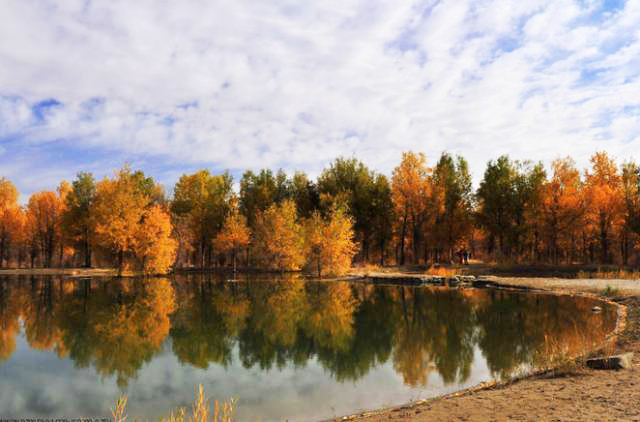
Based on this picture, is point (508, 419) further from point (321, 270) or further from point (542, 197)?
point (542, 197)

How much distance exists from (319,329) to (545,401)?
43.8ft

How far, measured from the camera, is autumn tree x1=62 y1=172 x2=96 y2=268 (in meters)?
63.9

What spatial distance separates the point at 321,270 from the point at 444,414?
4303 centimetres

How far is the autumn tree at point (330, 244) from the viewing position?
49.9 metres

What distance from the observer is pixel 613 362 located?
11547mm

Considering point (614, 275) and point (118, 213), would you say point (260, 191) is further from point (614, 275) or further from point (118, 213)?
point (614, 275)

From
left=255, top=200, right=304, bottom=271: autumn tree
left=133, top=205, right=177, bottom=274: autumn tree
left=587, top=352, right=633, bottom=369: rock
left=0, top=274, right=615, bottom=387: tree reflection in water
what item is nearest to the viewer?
left=587, top=352, right=633, bottom=369: rock

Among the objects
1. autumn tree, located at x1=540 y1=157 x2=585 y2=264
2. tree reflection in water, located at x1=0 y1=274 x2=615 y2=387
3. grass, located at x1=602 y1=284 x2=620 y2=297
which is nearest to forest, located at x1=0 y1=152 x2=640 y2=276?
autumn tree, located at x1=540 y1=157 x2=585 y2=264

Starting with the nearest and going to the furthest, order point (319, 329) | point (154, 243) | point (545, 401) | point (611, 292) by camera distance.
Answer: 1. point (545, 401)
2. point (319, 329)
3. point (611, 292)
4. point (154, 243)

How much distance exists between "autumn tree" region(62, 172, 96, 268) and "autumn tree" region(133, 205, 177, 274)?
13666mm

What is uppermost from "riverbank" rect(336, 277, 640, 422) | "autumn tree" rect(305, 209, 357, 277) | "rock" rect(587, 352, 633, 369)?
"autumn tree" rect(305, 209, 357, 277)

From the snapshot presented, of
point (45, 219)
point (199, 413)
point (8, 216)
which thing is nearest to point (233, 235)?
point (45, 219)

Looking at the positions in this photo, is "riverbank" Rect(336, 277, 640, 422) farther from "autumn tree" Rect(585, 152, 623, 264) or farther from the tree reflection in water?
"autumn tree" Rect(585, 152, 623, 264)

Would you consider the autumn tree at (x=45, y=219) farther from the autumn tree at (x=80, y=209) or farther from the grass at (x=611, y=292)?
the grass at (x=611, y=292)
